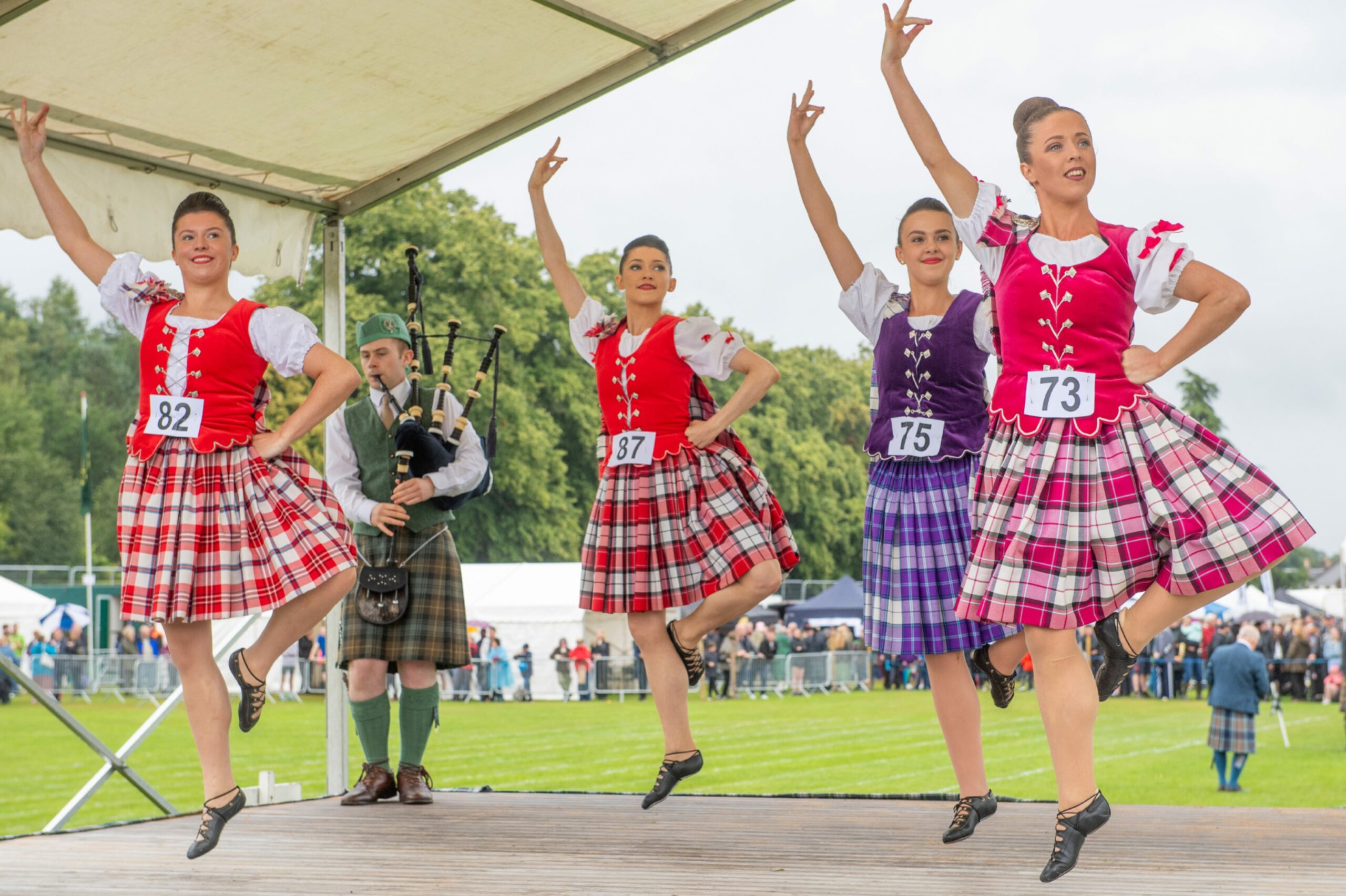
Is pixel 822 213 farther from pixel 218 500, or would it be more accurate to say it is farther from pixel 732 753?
pixel 732 753

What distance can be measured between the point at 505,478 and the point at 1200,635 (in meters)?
17.7

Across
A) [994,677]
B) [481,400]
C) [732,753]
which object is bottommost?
[732,753]

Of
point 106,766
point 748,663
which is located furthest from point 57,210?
point 748,663

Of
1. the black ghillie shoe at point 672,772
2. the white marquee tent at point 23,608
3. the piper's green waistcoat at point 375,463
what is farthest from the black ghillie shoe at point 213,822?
the white marquee tent at point 23,608

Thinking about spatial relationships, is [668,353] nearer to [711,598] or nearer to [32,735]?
[711,598]

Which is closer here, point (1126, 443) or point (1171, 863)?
point (1126, 443)

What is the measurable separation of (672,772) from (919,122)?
240 centimetres

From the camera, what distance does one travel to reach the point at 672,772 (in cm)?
489

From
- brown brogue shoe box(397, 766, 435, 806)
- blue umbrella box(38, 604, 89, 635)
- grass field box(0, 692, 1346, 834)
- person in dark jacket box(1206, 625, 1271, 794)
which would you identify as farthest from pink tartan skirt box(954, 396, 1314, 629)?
blue umbrella box(38, 604, 89, 635)

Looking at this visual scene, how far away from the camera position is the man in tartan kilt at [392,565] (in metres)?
5.71

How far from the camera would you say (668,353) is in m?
5.02

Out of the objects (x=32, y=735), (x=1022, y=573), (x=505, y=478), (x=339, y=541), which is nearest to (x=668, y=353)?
(x=339, y=541)

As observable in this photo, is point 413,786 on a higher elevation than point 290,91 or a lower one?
lower

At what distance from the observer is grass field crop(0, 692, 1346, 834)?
1617 cm
